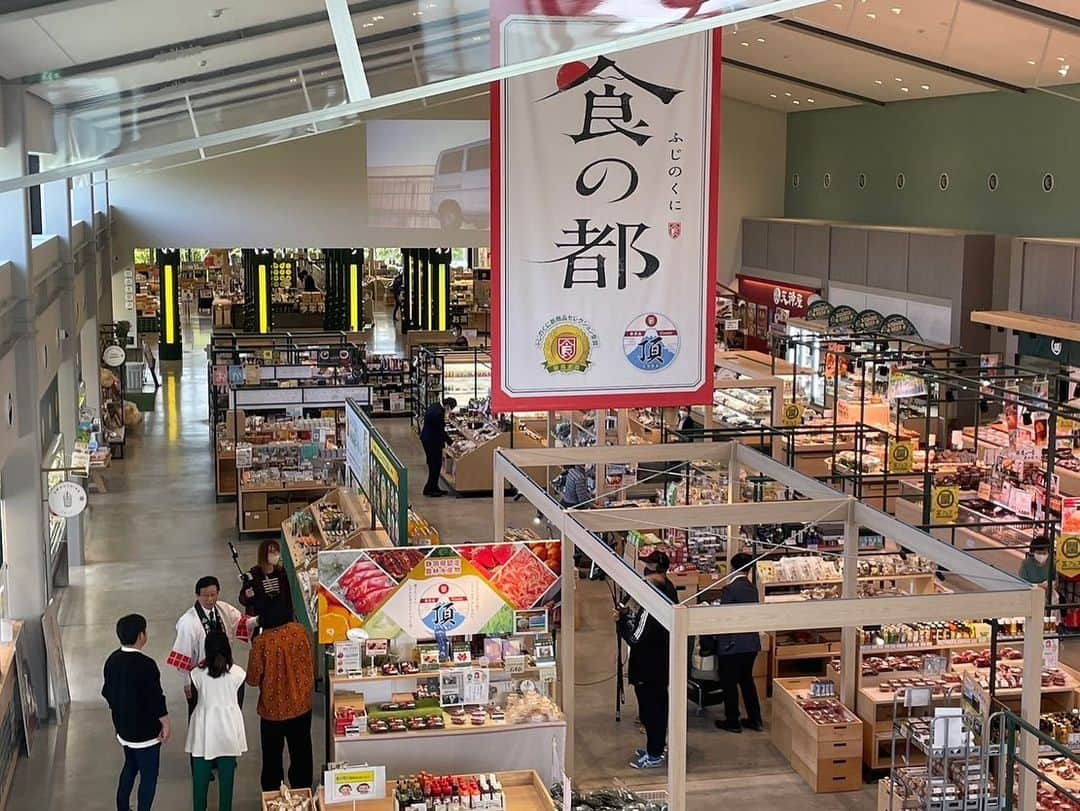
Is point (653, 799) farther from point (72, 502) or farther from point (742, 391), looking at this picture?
point (742, 391)

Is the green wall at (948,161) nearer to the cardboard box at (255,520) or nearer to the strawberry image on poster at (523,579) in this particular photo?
the cardboard box at (255,520)

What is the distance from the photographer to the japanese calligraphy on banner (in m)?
7.02

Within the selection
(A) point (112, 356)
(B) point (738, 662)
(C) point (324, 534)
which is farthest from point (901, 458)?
(A) point (112, 356)

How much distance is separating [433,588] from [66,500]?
145 inches

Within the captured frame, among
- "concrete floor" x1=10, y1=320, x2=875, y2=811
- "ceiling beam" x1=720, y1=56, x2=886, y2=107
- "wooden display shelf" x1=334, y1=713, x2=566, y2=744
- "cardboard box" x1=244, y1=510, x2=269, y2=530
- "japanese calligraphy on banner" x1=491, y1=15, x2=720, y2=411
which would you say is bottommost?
"concrete floor" x1=10, y1=320, x2=875, y2=811

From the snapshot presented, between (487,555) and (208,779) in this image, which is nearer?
(208,779)

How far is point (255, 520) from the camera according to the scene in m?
14.8

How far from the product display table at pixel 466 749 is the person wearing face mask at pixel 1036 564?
4.96m

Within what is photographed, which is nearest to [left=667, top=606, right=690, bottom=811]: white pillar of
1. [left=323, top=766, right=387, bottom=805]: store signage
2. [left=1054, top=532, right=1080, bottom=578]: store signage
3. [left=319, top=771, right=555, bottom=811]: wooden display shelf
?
[left=319, top=771, right=555, bottom=811]: wooden display shelf

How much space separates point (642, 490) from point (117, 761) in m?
7.95

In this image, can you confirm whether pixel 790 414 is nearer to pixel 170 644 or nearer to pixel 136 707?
pixel 170 644

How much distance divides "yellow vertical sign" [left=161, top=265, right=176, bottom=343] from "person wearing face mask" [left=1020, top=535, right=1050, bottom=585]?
71.3 feet

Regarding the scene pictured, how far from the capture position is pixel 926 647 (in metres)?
9.53

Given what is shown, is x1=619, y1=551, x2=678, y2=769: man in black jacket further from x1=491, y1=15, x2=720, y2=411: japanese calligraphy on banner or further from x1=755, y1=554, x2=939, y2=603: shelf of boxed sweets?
x1=491, y1=15, x2=720, y2=411: japanese calligraphy on banner
